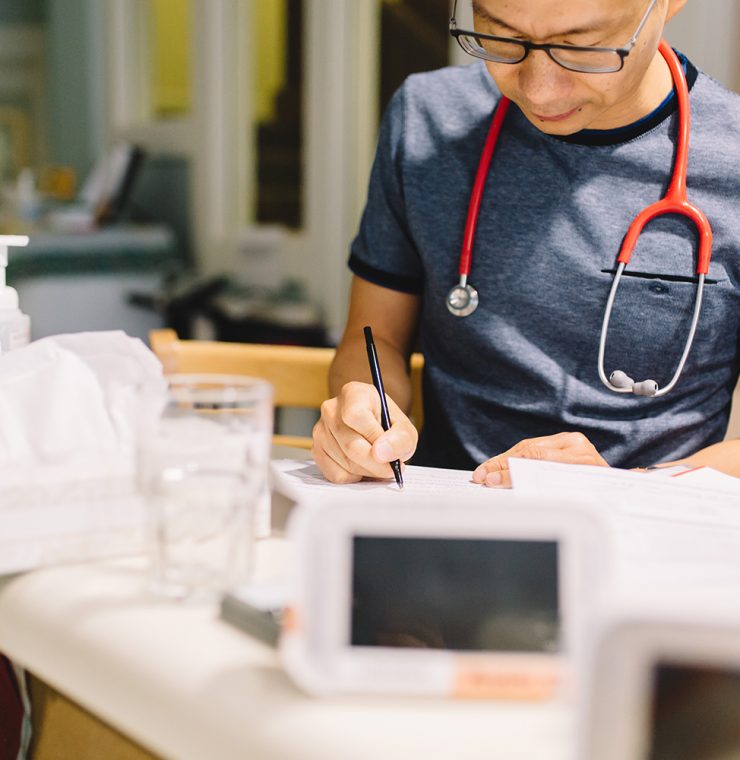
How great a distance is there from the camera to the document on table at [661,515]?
55cm

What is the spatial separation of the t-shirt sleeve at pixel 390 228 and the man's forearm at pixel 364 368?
85mm

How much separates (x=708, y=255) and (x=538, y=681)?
73 cm

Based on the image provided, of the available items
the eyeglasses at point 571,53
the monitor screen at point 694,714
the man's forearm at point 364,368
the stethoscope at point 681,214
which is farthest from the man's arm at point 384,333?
the monitor screen at point 694,714

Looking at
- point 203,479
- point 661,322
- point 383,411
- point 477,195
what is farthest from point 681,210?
point 203,479

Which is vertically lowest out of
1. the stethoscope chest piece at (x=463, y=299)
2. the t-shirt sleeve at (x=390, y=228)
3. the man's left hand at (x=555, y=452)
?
the man's left hand at (x=555, y=452)

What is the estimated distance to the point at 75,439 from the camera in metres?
0.63

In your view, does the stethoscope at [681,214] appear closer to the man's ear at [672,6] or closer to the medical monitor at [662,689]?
the man's ear at [672,6]

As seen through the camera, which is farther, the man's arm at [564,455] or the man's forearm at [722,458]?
the man's forearm at [722,458]

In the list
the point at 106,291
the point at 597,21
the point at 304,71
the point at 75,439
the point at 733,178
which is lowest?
the point at 106,291

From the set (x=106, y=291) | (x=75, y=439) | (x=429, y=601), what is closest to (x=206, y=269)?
(x=106, y=291)

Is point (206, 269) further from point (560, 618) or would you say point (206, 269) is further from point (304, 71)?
point (560, 618)

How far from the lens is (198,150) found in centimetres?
359

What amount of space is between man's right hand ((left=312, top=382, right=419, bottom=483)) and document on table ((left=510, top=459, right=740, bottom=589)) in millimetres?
96

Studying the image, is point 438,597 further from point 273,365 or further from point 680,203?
point 273,365
